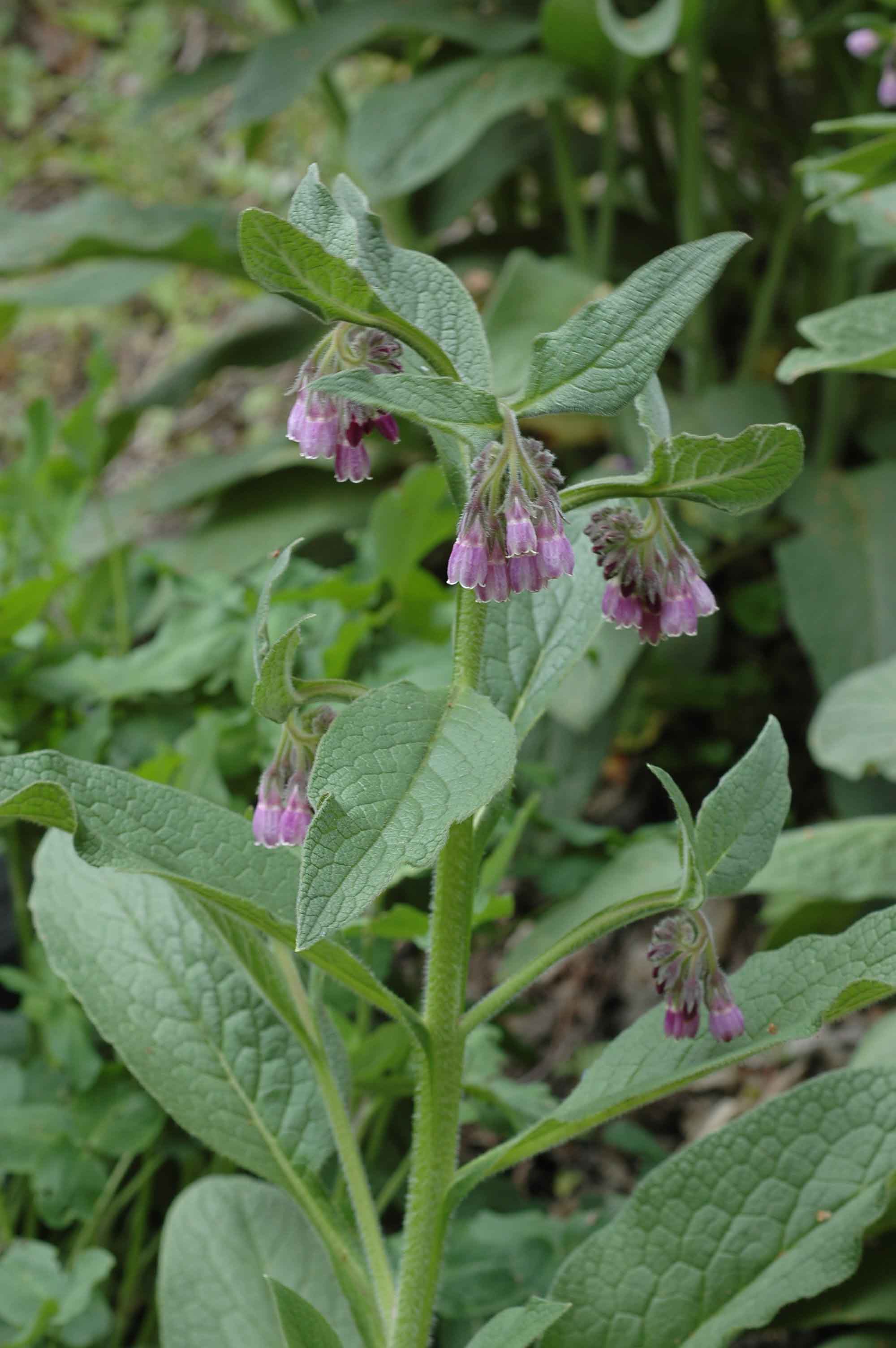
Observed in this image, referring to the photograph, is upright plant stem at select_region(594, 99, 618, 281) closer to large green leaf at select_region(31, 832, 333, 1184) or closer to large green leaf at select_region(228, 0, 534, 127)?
large green leaf at select_region(228, 0, 534, 127)

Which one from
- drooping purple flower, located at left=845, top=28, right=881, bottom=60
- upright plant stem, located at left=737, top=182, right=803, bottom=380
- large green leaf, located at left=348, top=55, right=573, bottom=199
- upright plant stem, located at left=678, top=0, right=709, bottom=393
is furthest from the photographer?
upright plant stem, located at left=737, top=182, right=803, bottom=380

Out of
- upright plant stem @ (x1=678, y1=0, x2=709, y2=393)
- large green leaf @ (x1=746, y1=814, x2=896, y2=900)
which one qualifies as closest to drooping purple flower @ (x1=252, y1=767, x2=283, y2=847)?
large green leaf @ (x1=746, y1=814, x2=896, y2=900)

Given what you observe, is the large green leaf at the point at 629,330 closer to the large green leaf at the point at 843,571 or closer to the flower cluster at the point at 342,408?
the flower cluster at the point at 342,408

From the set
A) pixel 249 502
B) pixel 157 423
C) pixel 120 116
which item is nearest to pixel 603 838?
pixel 249 502

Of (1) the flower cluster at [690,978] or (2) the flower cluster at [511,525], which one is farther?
(1) the flower cluster at [690,978]

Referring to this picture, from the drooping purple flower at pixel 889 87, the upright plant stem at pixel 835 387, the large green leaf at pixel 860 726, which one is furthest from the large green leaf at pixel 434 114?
the large green leaf at pixel 860 726

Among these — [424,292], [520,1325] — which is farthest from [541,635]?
[520,1325]

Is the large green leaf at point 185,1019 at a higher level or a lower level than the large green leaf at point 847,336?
lower

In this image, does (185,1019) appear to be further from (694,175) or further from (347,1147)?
(694,175)
